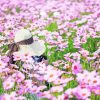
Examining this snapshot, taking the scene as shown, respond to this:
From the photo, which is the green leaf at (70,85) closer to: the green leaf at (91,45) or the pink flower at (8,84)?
the pink flower at (8,84)

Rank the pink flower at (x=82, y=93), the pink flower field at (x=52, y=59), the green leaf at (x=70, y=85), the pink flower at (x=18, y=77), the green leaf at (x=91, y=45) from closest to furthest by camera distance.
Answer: the pink flower at (x=82, y=93) → the pink flower field at (x=52, y=59) → the pink flower at (x=18, y=77) → the green leaf at (x=70, y=85) → the green leaf at (x=91, y=45)

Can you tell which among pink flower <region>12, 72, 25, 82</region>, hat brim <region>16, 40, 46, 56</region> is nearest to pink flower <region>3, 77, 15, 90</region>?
pink flower <region>12, 72, 25, 82</region>

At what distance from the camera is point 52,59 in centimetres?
613

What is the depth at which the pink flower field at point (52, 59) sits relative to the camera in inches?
146

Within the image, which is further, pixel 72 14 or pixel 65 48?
pixel 72 14

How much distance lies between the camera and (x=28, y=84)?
3918mm

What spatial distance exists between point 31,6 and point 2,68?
7981 millimetres

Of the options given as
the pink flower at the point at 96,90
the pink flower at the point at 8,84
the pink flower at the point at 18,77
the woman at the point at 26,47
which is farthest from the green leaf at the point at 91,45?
the pink flower at the point at 96,90

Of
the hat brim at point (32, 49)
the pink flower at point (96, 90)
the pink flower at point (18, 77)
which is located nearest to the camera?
the pink flower at point (96, 90)

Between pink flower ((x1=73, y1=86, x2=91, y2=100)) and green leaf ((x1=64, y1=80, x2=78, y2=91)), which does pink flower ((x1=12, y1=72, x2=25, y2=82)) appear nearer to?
green leaf ((x1=64, y1=80, x2=78, y2=91))

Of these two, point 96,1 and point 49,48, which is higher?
point 96,1

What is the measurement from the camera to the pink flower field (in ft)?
12.1

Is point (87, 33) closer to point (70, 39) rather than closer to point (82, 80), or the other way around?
point (70, 39)

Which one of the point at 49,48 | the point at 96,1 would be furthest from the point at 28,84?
the point at 96,1
